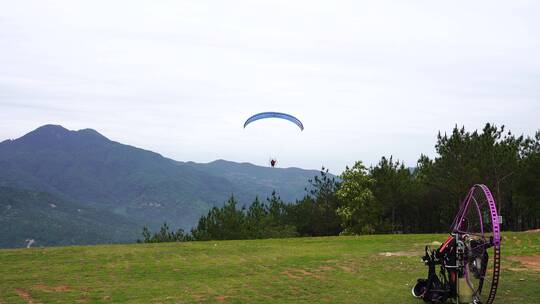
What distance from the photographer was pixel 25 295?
57.8 feet

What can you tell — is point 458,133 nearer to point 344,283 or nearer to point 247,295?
point 344,283

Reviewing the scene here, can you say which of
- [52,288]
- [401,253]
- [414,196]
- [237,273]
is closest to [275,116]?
[401,253]

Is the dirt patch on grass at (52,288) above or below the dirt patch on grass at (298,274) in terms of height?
below

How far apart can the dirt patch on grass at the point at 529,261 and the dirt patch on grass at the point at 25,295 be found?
770 inches

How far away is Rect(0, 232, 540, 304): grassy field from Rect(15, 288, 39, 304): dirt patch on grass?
0.09 ft

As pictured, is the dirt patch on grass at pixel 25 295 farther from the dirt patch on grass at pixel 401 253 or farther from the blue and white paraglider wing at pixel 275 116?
the blue and white paraglider wing at pixel 275 116

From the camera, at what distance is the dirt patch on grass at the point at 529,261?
21562 mm

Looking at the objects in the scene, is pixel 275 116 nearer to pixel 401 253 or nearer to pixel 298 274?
pixel 401 253

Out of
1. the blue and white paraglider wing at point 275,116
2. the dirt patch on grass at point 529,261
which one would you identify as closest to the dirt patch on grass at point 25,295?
the dirt patch on grass at point 529,261

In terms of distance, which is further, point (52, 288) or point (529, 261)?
point (529, 261)

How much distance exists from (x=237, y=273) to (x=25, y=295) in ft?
28.1

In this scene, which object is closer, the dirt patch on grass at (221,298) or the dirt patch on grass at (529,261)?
the dirt patch on grass at (221,298)

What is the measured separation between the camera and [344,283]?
62.1ft

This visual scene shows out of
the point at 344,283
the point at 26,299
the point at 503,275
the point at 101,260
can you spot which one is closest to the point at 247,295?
the point at 344,283
